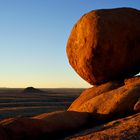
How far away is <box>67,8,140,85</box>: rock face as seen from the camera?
1207 cm

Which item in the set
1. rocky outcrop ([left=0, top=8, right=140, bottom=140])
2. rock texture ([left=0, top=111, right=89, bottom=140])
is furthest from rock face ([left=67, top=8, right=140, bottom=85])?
rock texture ([left=0, top=111, right=89, bottom=140])

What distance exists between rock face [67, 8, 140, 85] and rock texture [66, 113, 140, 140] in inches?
129

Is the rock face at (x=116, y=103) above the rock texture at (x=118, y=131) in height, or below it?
above

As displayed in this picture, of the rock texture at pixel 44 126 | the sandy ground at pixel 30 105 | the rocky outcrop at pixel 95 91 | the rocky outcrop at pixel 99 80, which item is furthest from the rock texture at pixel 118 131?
the sandy ground at pixel 30 105

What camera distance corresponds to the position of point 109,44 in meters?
12.0

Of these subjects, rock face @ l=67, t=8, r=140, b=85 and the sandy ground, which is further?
the sandy ground

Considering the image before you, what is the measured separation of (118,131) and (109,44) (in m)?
4.29

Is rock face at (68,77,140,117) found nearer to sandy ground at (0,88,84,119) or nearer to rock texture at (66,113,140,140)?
rock texture at (66,113,140,140)

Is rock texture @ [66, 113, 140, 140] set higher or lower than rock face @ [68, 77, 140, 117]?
lower

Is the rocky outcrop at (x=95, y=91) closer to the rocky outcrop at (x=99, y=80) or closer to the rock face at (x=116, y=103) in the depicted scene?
the rocky outcrop at (x=99, y=80)

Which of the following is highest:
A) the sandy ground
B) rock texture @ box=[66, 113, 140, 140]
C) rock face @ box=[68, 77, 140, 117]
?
rock face @ box=[68, 77, 140, 117]

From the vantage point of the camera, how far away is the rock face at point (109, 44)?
39.6 ft

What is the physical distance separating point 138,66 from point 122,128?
4.49m

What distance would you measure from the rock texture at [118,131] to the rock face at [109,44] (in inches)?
129
